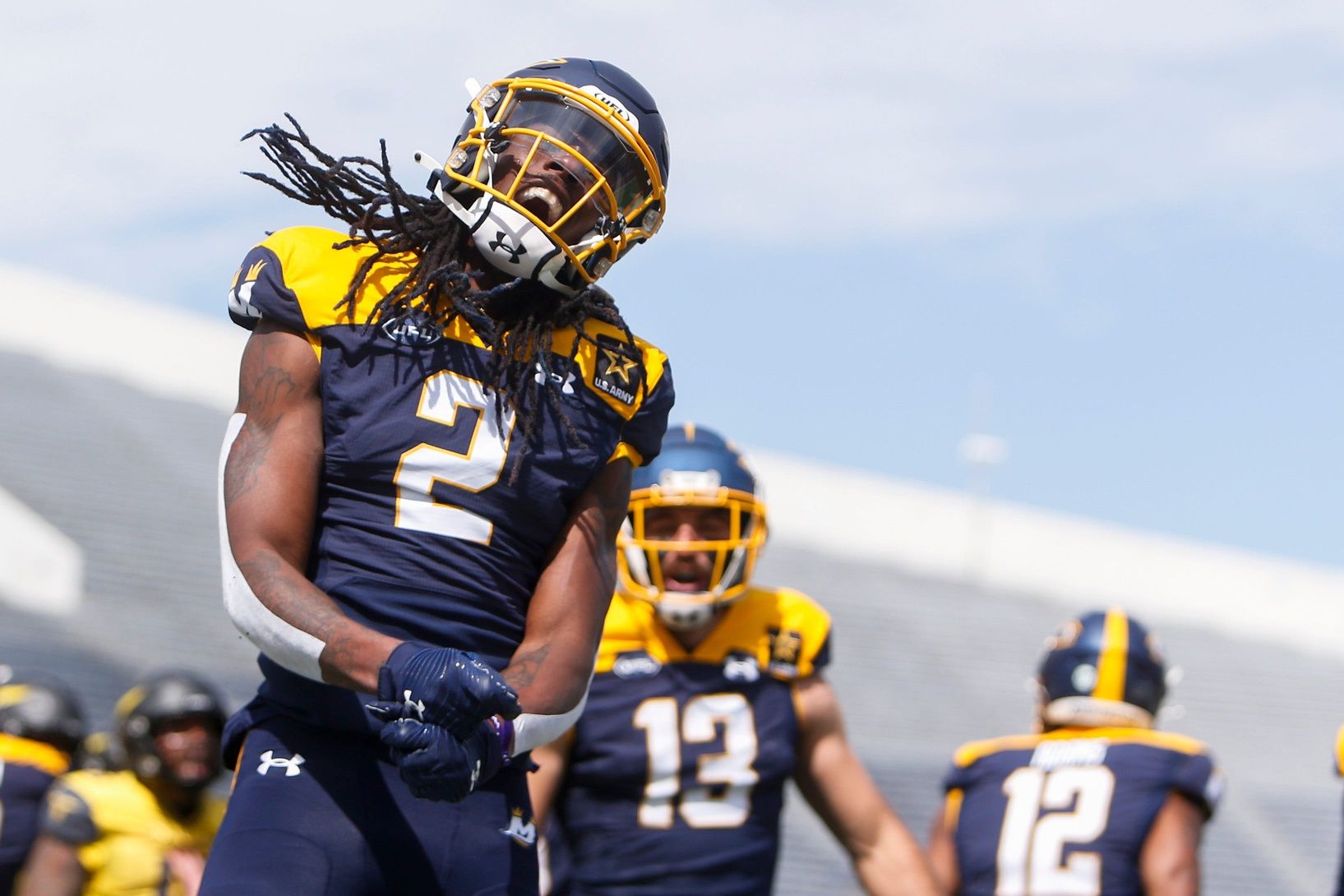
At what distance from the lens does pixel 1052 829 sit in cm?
506

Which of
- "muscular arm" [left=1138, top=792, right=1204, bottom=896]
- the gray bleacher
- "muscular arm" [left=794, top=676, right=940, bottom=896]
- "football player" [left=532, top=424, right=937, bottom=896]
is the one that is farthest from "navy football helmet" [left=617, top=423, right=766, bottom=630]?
the gray bleacher

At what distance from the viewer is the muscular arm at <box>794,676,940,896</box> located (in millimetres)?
4875

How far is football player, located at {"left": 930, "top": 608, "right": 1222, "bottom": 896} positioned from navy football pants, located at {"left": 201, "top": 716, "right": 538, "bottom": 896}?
8.62 feet

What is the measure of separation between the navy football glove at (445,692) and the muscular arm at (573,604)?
27 cm

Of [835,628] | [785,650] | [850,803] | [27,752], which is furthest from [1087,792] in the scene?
[835,628]

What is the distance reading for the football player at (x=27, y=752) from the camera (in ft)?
19.0

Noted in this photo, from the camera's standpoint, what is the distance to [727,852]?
185 inches

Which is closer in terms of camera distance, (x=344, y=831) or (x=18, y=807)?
(x=344, y=831)

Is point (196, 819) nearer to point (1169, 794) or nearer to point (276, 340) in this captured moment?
point (1169, 794)

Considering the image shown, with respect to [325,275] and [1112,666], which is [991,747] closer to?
[1112,666]

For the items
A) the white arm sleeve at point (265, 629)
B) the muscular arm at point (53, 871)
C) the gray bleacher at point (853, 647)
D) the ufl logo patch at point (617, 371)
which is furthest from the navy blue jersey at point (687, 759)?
the gray bleacher at point (853, 647)

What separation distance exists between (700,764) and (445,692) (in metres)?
2.42

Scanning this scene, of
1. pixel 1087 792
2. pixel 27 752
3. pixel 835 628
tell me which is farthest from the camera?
pixel 835 628

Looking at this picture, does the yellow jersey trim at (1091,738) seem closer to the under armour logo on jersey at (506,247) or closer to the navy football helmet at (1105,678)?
the navy football helmet at (1105,678)
